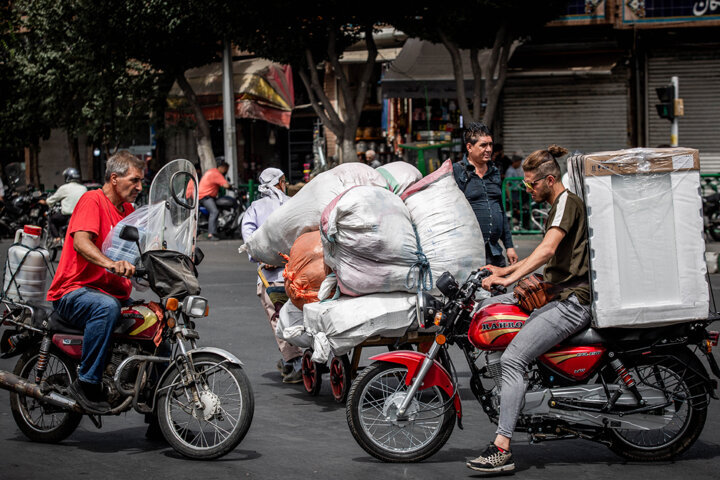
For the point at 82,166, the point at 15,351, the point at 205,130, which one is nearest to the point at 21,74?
the point at 205,130

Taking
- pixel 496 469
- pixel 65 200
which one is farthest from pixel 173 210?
pixel 65 200

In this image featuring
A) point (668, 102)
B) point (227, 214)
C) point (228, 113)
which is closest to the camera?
point (668, 102)

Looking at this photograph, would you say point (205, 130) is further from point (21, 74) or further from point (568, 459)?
point (568, 459)

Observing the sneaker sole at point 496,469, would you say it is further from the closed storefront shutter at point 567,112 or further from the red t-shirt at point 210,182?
the closed storefront shutter at point 567,112

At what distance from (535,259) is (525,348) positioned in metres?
0.44

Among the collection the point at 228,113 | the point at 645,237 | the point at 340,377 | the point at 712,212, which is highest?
the point at 228,113

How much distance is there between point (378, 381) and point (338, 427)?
1034 mm

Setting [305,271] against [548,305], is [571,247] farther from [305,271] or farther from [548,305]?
[305,271]

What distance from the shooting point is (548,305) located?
484 cm

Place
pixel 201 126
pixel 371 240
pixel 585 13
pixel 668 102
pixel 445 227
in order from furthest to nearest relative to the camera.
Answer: pixel 201 126
pixel 585 13
pixel 668 102
pixel 445 227
pixel 371 240

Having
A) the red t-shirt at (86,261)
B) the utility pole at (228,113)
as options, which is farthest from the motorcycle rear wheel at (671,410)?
the utility pole at (228,113)

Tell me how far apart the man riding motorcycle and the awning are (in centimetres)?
983

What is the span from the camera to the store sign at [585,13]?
21781 millimetres

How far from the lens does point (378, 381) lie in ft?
16.2
